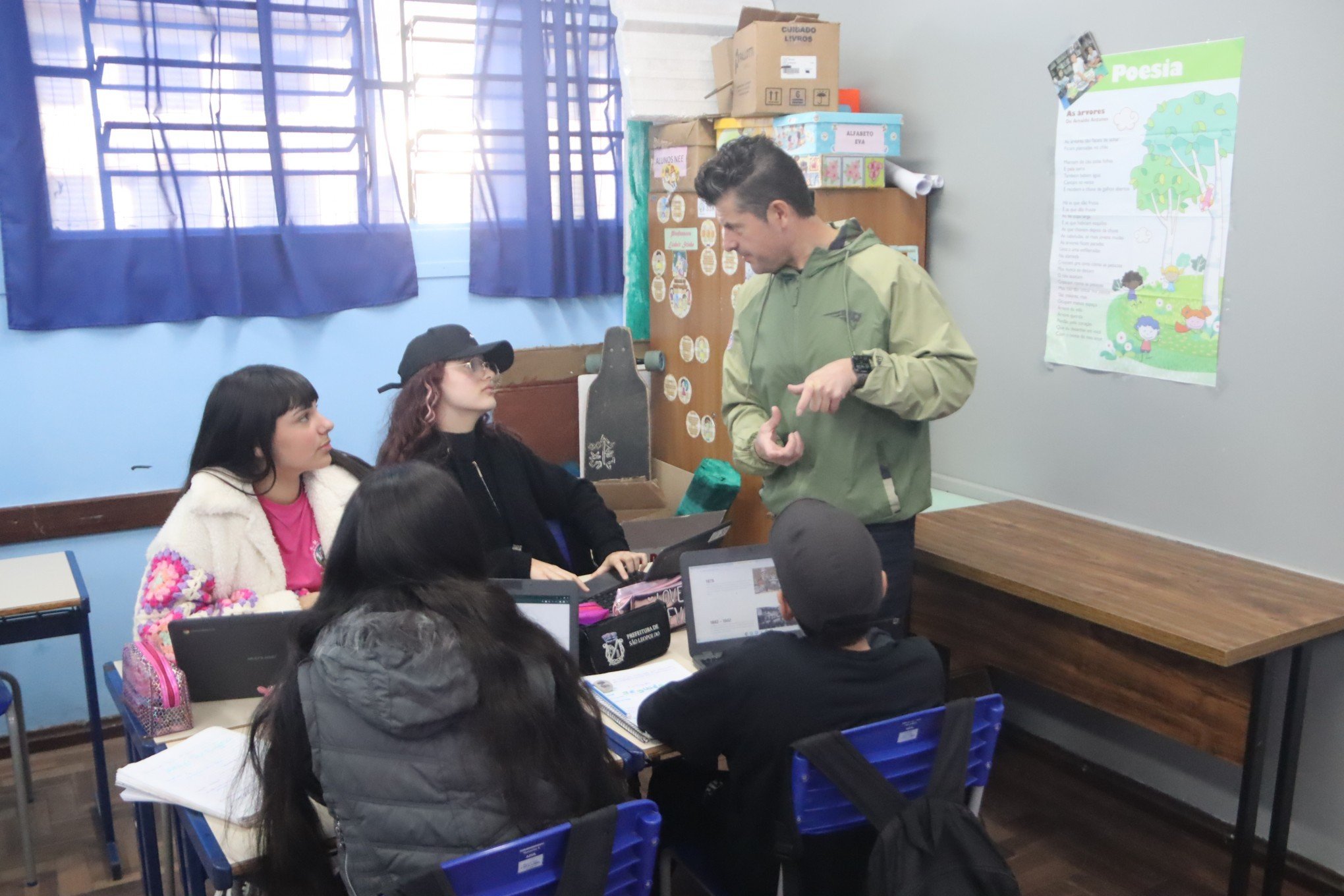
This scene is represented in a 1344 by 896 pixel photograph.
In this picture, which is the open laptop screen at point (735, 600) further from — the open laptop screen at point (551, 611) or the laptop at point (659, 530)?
the laptop at point (659, 530)

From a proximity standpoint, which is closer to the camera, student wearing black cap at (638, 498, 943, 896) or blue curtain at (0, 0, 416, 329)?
student wearing black cap at (638, 498, 943, 896)

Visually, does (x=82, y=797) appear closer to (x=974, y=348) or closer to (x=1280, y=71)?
(x=974, y=348)

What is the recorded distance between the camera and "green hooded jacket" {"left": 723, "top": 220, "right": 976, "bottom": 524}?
7.73 ft

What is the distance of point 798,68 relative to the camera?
11.1 feet

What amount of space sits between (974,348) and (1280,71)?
46.1 inches

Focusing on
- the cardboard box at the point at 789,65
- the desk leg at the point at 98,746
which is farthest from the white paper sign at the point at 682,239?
the desk leg at the point at 98,746

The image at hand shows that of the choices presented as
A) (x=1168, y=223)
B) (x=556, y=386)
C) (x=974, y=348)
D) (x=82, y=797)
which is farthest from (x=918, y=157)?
(x=82, y=797)

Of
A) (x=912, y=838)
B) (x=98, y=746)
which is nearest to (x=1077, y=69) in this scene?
(x=912, y=838)

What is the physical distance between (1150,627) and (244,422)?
2.01 metres

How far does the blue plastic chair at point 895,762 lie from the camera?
1.63m

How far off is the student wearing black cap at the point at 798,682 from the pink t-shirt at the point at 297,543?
1066 millimetres

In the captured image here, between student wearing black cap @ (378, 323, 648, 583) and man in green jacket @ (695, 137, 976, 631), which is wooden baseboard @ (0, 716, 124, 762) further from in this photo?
man in green jacket @ (695, 137, 976, 631)

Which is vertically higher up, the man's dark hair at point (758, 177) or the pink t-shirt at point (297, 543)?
the man's dark hair at point (758, 177)

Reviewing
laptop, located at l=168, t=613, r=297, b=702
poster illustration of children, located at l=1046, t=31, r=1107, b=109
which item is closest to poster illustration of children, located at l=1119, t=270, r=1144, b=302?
poster illustration of children, located at l=1046, t=31, r=1107, b=109
